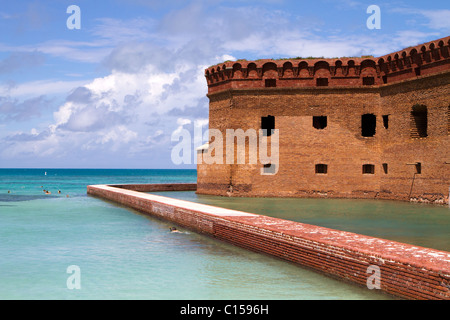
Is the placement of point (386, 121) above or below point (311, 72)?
below

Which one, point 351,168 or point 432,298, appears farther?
point 351,168

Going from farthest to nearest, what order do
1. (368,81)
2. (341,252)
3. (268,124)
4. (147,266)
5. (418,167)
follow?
1. (268,124)
2. (368,81)
3. (418,167)
4. (147,266)
5. (341,252)

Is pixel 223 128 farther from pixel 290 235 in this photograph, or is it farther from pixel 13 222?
pixel 290 235

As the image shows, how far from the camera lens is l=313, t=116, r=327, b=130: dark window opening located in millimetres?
26891

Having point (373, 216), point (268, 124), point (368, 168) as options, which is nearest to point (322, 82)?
point (268, 124)

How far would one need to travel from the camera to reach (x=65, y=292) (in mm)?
7883

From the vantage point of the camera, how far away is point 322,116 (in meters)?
26.7

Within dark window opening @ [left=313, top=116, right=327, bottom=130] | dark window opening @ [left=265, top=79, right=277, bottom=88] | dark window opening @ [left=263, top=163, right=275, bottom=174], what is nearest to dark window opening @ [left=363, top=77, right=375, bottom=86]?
dark window opening @ [left=313, top=116, right=327, bottom=130]

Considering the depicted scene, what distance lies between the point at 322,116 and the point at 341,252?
1933 centimetres

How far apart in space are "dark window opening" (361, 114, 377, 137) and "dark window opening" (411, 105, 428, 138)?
355 centimetres

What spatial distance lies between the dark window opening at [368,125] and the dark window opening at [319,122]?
1.98 meters

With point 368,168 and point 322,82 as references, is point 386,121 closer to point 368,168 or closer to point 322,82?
point 368,168
